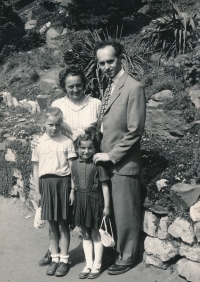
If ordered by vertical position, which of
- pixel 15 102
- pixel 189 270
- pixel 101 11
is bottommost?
pixel 189 270

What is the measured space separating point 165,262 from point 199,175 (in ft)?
3.26

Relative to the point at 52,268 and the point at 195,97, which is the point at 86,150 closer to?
the point at 52,268

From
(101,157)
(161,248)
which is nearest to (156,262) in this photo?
(161,248)

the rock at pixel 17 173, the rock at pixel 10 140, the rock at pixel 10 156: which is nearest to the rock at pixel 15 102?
the rock at pixel 10 140

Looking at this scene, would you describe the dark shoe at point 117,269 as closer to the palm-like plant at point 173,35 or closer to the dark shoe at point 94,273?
the dark shoe at point 94,273

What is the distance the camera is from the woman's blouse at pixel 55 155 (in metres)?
4.09

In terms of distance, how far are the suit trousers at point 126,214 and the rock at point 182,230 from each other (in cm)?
37

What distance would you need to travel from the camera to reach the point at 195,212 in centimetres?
391

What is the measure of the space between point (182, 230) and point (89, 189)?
3.32ft

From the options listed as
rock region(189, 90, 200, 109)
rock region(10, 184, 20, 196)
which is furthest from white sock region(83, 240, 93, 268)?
rock region(189, 90, 200, 109)

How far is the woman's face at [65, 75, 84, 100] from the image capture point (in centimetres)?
400

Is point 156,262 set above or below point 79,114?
below

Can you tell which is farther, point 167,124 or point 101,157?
point 167,124

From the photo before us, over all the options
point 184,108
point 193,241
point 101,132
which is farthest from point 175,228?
point 184,108
